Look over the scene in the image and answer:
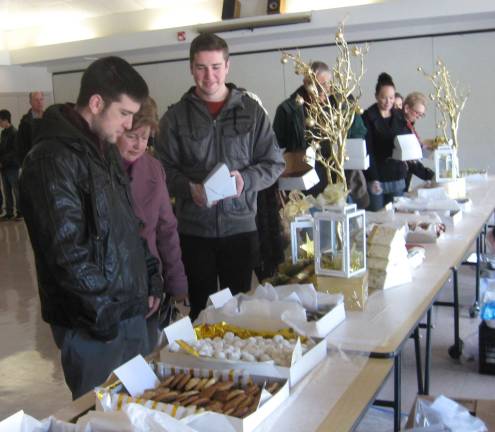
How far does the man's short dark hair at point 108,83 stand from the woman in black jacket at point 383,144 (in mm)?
2874

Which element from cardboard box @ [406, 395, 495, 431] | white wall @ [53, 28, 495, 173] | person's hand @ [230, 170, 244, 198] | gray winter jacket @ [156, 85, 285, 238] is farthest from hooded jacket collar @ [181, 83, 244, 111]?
white wall @ [53, 28, 495, 173]

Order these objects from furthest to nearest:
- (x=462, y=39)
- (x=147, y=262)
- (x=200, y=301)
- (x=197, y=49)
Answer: (x=462, y=39), (x=200, y=301), (x=197, y=49), (x=147, y=262)

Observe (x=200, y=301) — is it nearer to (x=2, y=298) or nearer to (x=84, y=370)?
(x=84, y=370)

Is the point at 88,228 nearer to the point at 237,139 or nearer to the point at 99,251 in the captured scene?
the point at 99,251

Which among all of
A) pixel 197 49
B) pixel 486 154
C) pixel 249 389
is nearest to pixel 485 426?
pixel 249 389

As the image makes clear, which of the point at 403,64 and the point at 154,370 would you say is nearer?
the point at 154,370

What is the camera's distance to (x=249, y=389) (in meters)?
1.21

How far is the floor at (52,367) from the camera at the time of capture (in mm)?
2686

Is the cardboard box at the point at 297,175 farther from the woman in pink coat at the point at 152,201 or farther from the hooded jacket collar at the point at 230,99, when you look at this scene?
the woman in pink coat at the point at 152,201

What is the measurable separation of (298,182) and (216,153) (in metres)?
0.77

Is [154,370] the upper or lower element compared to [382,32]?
lower

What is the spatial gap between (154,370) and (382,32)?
6669 millimetres

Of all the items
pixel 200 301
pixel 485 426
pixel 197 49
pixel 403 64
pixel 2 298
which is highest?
pixel 403 64

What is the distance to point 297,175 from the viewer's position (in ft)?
10.4
